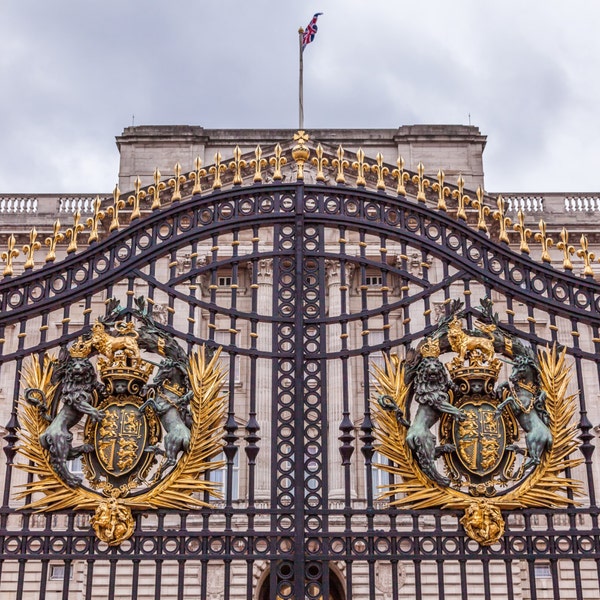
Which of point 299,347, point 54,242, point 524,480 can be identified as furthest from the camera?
point 54,242

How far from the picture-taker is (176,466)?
9.60 metres

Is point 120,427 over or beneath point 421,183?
beneath

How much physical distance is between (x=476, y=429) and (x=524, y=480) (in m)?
0.72

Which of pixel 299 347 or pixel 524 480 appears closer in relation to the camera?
pixel 524 480

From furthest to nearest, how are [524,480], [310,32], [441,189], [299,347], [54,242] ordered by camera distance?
[310,32] → [441,189] → [54,242] → [299,347] → [524,480]

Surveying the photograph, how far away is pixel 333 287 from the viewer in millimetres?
22141

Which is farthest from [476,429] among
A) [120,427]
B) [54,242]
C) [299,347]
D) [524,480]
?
[54,242]

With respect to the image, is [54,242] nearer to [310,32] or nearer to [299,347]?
[299,347]

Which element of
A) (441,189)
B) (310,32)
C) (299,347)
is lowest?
(299,347)

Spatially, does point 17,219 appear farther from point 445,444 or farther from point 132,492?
point 445,444

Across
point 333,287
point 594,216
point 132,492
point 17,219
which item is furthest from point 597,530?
point 17,219

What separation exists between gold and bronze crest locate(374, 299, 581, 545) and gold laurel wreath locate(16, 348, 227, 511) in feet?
5.85

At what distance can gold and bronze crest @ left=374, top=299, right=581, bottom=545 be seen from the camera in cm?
950

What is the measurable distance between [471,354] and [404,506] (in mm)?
1755
